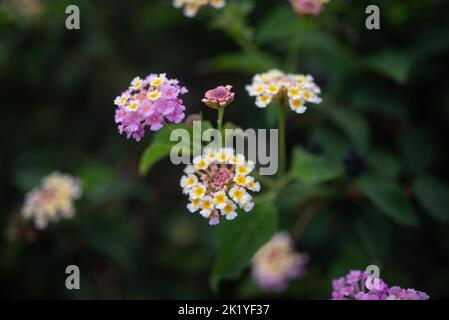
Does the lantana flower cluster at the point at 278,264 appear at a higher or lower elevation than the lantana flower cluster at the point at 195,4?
lower

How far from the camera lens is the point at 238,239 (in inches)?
60.1

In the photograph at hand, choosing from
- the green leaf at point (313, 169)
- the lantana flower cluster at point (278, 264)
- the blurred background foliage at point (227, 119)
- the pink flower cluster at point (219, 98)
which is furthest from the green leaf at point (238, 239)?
the lantana flower cluster at point (278, 264)

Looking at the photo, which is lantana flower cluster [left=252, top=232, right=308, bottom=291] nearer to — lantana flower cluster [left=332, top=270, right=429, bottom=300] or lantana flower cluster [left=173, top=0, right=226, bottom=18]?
lantana flower cluster [left=332, top=270, right=429, bottom=300]

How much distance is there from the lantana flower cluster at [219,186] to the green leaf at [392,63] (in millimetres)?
830

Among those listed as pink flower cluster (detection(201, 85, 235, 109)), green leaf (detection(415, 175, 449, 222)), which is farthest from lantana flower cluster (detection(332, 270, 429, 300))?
green leaf (detection(415, 175, 449, 222))

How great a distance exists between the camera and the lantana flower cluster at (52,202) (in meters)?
2.07

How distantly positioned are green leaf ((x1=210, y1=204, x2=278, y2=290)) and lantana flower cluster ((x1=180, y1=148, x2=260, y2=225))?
227mm

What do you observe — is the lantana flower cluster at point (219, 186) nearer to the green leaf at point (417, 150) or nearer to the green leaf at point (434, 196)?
the green leaf at point (434, 196)

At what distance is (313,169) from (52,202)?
1128 millimetres

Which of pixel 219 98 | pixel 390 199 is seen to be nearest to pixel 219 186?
pixel 219 98

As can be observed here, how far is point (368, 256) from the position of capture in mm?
1851
